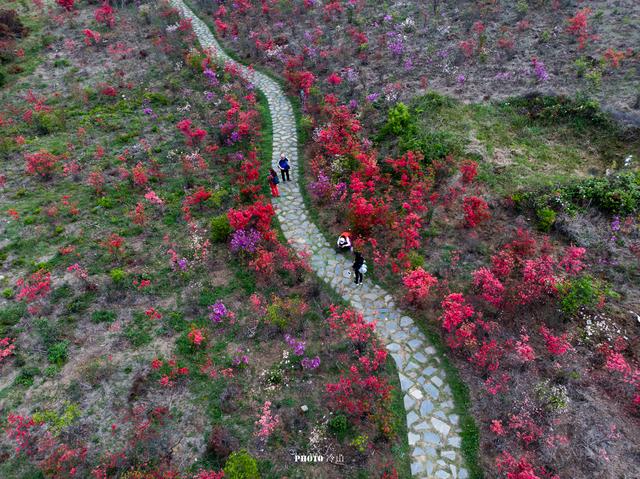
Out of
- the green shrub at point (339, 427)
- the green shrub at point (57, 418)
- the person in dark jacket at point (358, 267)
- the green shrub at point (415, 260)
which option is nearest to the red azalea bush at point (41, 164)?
the green shrub at point (57, 418)

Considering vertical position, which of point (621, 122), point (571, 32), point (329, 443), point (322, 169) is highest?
point (571, 32)

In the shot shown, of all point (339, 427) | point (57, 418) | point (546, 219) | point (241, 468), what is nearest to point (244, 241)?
point (339, 427)

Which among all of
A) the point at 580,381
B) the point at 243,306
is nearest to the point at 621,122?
the point at 580,381

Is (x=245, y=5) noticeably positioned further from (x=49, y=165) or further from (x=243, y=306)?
(x=243, y=306)

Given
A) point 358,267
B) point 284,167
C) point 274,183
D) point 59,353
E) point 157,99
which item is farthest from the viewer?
point 157,99

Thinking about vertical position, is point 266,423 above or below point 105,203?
below

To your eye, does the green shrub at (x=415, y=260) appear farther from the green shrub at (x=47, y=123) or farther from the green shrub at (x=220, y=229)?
the green shrub at (x=47, y=123)

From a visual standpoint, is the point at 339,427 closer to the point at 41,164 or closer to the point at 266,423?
the point at 266,423
